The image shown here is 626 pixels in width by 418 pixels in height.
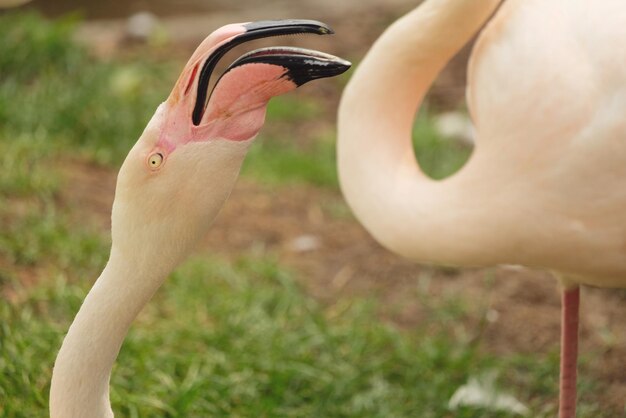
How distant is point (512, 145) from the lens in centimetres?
261

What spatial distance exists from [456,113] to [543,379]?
286cm

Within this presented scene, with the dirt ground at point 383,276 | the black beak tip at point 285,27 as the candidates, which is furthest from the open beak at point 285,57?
the dirt ground at point 383,276

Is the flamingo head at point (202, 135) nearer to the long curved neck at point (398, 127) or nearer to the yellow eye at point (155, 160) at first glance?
the yellow eye at point (155, 160)

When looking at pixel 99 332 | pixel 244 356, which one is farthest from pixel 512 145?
pixel 244 356

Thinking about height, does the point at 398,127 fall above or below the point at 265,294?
above

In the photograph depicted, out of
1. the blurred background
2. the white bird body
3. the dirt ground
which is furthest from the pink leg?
the dirt ground

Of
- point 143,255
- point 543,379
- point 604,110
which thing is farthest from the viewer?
point 543,379

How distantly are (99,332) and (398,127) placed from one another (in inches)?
48.7

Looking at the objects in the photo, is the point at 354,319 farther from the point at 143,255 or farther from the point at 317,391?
the point at 143,255

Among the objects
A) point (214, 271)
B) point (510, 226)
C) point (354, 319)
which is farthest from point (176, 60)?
point (510, 226)

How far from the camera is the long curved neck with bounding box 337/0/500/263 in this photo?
2.78 meters

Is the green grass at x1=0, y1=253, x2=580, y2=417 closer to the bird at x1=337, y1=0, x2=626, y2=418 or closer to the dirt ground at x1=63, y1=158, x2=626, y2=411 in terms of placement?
the dirt ground at x1=63, y1=158, x2=626, y2=411

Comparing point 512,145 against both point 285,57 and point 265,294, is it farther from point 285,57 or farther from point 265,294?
point 265,294

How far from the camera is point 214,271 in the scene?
13.9ft
